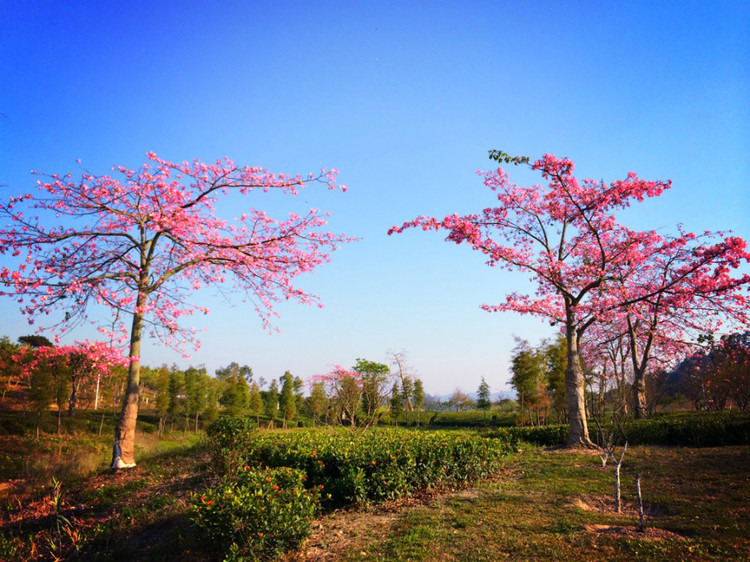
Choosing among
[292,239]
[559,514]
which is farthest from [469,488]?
[292,239]

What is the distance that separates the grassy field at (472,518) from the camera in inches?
179

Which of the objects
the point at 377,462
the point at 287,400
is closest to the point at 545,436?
the point at 377,462

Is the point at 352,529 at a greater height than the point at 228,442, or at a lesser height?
lesser

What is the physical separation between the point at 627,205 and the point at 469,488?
883cm

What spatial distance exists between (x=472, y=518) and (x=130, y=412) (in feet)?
28.8

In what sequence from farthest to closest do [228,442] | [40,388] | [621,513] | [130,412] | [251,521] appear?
[40,388] → [130,412] → [228,442] → [621,513] → [251,521]

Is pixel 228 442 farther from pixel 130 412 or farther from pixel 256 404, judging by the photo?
pixel 256 404

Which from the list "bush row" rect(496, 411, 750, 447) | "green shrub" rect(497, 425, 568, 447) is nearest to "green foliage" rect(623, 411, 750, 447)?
"bush row" rect(496, 411, 750, 447)

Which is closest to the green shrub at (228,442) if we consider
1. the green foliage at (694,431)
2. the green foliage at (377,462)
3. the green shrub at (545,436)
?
the green foliage at (377,462)

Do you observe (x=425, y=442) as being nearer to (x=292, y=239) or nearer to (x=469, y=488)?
(x=469, y=488)

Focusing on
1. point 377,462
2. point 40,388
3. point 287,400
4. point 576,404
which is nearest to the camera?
point 377,462

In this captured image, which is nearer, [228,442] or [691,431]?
[228,442]

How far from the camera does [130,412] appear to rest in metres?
10.3

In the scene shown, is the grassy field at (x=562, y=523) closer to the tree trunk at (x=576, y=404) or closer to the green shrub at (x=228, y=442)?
the green shrub at (x=228, y=442)
